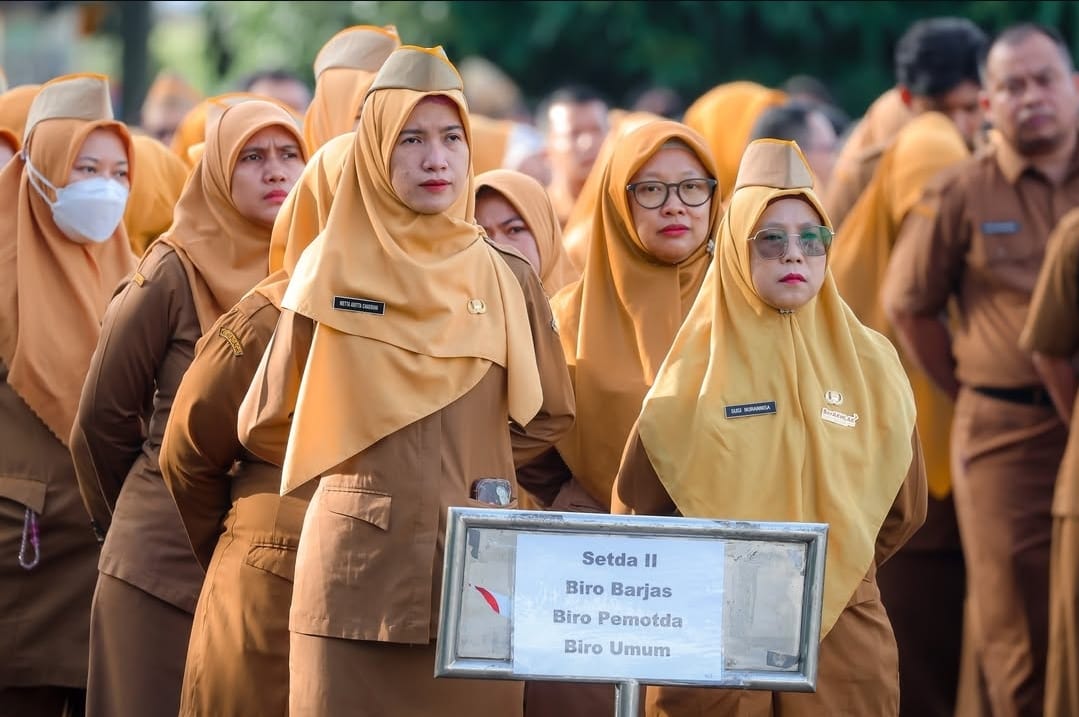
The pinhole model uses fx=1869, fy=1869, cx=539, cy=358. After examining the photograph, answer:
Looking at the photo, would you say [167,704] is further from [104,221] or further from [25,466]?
[104,221]

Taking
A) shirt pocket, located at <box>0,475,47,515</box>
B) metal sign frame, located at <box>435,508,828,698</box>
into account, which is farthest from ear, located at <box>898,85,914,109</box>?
metal sign frame, located at <box>435,508,828,698</box>

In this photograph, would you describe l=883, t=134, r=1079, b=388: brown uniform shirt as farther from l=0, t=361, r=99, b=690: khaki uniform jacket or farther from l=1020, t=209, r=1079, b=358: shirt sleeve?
l=0, t=361, r=99, b=690: khaki uniform jacket

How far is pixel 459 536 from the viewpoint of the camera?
3760 mm

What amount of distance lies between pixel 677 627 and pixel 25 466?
3.09m

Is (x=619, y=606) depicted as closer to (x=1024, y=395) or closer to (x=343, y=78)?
(x=1024, y=395)

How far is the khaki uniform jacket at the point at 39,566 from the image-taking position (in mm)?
6184

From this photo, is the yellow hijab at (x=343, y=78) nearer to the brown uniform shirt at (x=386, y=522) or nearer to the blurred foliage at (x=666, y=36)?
the brown uniform shirt at (x=386, y=522)

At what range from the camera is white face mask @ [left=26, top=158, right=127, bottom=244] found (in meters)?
6.34

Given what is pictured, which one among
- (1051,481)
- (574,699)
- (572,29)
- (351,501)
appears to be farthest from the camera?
(572,29)

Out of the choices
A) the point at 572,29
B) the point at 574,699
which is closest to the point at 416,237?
the point at 574,699

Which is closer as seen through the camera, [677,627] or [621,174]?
[677,627]

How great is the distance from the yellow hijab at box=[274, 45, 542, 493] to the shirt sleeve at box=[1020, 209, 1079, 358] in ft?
8.51

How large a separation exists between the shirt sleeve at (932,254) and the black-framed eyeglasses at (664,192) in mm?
2023

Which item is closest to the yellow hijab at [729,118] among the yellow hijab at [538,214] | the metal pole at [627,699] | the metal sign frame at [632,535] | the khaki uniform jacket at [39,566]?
the yellow hijab at [538,214]
